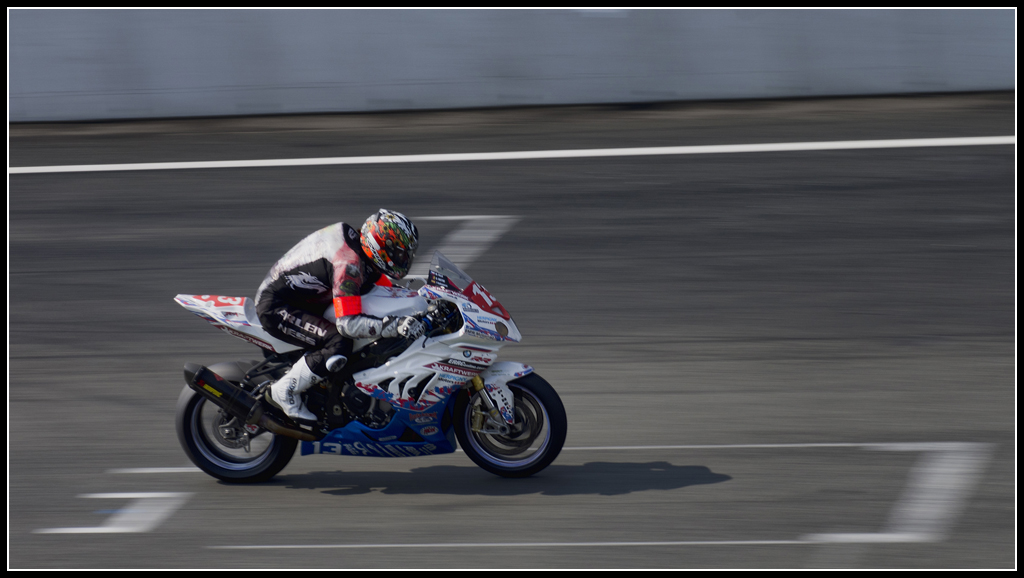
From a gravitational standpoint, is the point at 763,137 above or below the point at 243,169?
above

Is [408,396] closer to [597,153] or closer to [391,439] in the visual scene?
[391,439]

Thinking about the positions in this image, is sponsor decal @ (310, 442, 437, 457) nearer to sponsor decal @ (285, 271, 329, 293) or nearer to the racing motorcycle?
the racing motorcycle

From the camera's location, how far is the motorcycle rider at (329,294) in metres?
6.66

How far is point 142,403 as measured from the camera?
848 centimetres

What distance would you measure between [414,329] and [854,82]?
9.40 m

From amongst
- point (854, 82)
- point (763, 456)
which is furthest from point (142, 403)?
point (854, 82)

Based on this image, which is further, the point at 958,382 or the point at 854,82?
the point at 854,82

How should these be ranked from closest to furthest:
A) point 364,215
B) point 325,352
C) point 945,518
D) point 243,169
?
point 945,518 < point 325,352 < point 364,215 < point 243,169

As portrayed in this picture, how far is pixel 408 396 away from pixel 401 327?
486 mm

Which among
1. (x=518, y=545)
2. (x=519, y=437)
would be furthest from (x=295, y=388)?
(x=518, y=545)

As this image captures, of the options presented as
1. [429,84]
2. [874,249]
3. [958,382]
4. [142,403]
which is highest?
[429,84]

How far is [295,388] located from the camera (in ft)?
22.4

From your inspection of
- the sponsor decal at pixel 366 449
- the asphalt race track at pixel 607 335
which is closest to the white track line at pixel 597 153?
the asphalt race track at pixel 607 335

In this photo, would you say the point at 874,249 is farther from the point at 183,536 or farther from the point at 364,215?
the point at 183,536
